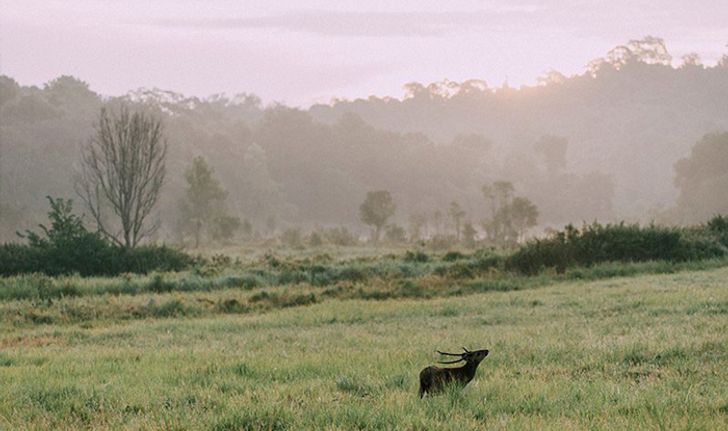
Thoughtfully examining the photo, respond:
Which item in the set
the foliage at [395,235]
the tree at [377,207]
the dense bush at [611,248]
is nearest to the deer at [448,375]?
the dense bush at [611,248]

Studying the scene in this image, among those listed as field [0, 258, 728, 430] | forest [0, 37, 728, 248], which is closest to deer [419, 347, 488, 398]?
field [0, 258, 728, 430]

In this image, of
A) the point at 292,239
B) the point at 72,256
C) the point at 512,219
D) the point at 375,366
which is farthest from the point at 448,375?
the point at 512,219

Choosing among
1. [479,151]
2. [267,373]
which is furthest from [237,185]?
[267,373]

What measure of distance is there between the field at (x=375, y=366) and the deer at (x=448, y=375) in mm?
177

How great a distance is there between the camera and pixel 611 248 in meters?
24.9

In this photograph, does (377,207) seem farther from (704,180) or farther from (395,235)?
(704,180)

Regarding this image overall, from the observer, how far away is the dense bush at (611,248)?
24109 millimetres

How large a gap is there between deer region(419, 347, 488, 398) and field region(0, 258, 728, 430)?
7.0 inches

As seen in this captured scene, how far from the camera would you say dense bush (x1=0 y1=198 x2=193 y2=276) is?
2442 cm

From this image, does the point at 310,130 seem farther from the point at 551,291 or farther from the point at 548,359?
the point at 548,359

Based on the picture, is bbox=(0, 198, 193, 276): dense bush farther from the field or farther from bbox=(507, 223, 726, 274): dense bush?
bbox=(507, 223, 726, 274): dense bush

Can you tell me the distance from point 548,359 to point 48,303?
1316 centimetres

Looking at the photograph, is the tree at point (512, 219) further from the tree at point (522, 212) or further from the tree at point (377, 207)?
the tree at point (377, 207)

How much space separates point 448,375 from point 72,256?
878 inches
